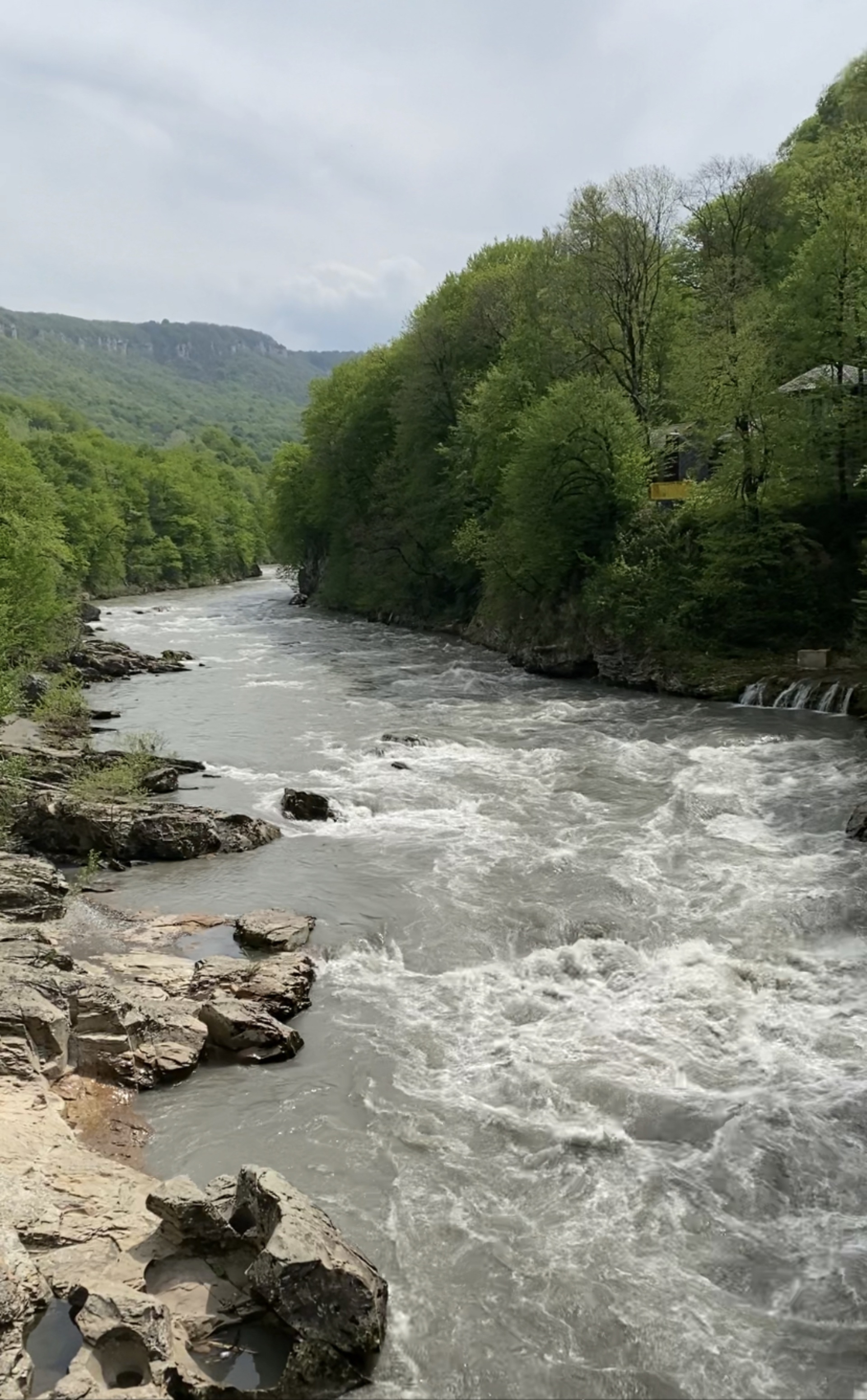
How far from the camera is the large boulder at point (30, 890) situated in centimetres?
1457

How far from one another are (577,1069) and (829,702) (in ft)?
64.8

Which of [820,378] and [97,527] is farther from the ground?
[820,378]

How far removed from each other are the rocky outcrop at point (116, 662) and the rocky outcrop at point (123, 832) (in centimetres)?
1929

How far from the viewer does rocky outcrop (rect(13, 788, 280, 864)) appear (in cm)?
1766

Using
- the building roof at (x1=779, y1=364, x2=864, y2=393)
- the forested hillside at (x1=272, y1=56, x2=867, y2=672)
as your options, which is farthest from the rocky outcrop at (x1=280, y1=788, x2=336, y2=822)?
the building roof at (x1=779, y1=364, x2=864, y2=393)

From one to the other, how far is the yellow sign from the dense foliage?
2382 cm

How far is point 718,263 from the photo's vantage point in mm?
48469

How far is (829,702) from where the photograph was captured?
27391 millimetres

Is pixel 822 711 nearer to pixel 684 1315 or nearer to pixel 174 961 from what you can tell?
pixel 174 961

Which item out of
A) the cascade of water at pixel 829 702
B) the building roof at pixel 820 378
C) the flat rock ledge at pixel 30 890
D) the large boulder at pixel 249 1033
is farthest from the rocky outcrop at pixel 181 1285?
the building roof at pixel 820 378

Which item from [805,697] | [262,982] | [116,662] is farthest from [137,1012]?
[116,662]

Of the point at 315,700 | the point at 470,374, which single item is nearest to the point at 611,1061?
the point at 315,700

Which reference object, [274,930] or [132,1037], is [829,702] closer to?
[274,930]

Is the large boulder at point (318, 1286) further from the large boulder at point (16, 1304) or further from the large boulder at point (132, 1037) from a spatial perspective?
the large boulder at point (132, 1037)
